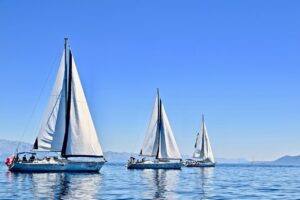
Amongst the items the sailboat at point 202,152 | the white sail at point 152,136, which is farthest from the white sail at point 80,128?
the sailboat at point 202,152

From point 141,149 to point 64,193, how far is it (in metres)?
60.0

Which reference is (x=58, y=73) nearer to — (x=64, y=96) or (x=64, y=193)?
(x=64, y=96)

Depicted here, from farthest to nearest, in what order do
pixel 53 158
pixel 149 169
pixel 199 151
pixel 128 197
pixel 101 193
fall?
pixel 199 151
pixel 149 169
pixel 53 158
pixel 101 193
pixel 128 197

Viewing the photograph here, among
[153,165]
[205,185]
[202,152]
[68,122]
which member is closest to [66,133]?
[68,122]

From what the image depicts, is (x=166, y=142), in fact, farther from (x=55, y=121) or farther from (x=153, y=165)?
(x=55, y=121)

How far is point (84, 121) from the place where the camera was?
68.6 metres

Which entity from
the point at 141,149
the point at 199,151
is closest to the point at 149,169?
the point at 141,149

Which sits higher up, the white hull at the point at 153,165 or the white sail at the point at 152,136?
the white sail at the point at 152,136

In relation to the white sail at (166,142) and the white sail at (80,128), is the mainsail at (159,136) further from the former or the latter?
the white sail at (80,128)

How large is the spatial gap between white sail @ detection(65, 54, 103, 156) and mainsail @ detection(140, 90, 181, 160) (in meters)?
28.7

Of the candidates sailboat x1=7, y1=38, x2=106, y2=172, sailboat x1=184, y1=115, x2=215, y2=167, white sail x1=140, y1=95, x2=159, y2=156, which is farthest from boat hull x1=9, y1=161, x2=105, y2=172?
sailboat x1=184, y1=115, x2=215, y2=167

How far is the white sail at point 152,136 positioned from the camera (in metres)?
96.6

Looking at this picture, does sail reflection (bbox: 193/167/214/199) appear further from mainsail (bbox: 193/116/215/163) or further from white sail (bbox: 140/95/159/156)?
mainsail (bbox: 193/116/215/163)

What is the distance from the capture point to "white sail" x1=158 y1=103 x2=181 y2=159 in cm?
9638
